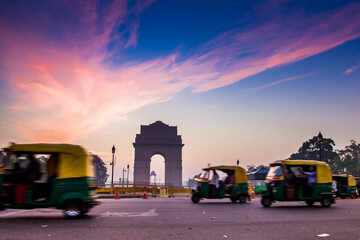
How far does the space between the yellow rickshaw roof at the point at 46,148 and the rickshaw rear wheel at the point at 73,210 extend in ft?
4.78

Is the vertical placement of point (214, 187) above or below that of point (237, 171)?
below

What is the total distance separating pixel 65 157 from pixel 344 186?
2236 cm

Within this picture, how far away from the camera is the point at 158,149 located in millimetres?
68812

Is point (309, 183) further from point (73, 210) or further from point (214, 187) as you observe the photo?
point (73, 210)

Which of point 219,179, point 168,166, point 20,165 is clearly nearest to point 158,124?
point 168,166

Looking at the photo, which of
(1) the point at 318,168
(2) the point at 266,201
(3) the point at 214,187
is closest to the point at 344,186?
(1) the point at 318,168

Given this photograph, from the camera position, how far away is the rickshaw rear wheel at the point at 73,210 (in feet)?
29.0

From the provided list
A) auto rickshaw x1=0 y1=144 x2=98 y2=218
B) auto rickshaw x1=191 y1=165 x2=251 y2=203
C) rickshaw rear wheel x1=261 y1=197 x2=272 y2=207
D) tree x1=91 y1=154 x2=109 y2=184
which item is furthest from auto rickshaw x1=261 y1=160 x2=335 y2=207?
tree x1=91 y1=154 x2=109 y2=184

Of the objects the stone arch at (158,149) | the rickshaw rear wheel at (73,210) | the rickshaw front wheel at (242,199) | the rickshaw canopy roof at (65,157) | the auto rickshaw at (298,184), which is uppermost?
the stone arch at (158,149)

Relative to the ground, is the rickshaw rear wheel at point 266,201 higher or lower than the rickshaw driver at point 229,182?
lower

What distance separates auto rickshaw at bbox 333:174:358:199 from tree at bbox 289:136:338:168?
68628 millimetres

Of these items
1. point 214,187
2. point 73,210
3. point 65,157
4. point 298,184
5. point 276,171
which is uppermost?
point 65,157

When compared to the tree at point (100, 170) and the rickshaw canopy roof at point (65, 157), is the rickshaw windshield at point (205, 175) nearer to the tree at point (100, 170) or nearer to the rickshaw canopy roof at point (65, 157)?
the rickshaw canopy roof at point (65, 157)

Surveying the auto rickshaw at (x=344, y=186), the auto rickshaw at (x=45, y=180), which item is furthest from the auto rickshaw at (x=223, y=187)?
the auto rickshaw at (x=344, y=186)
